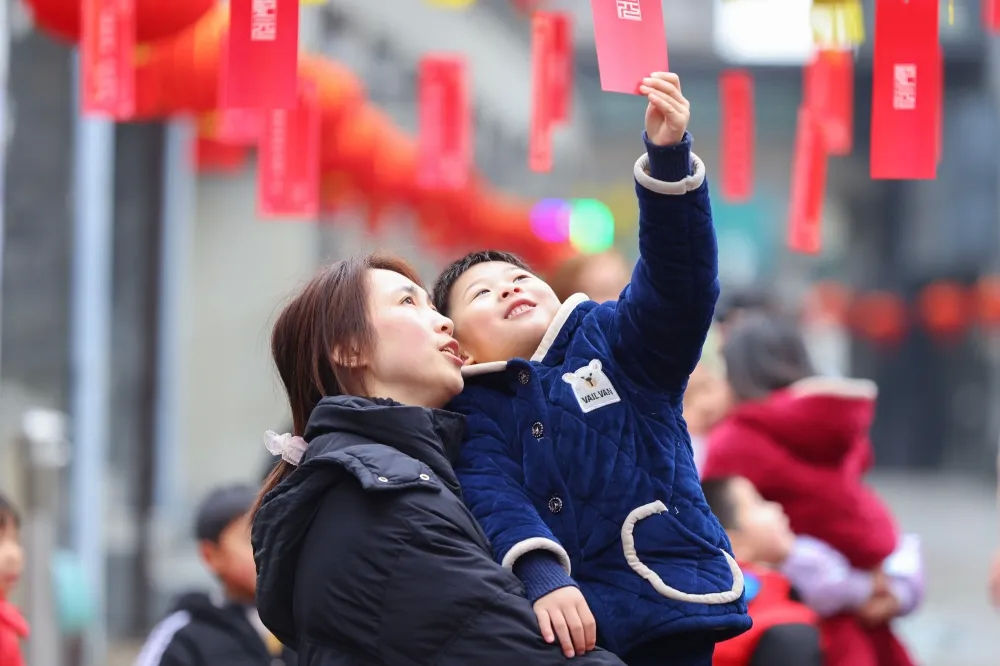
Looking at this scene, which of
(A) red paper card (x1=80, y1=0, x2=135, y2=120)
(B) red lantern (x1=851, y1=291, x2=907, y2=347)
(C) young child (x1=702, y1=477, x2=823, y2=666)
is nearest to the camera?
(C) young child (x1=702, y1=477, x2=823, y2=666)

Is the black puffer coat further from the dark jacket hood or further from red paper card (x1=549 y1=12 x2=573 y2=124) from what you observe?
red paper card (x1=549 y1=12 x2=573 y2=124)

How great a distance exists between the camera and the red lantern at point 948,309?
30453 mm

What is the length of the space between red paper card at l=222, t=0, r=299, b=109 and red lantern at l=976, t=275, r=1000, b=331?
22210mm

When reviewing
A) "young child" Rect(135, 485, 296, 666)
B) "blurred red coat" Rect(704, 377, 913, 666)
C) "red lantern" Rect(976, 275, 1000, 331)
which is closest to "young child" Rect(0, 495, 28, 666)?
"young child" Rect(135, 485, 296, 666)

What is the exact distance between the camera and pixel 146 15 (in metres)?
5.54

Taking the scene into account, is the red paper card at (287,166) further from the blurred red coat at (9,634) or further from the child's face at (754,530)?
the child's face at (754,530)

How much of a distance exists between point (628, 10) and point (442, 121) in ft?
16.8

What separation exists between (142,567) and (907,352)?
2588 centimetres

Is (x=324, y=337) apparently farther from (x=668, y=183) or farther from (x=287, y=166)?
(x=287, y=166)

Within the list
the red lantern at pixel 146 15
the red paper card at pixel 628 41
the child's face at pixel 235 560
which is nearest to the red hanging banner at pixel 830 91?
the red lantern at pixel 146 15

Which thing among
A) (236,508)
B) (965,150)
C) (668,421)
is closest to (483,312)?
(668,421)

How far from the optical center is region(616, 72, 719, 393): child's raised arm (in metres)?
2.77

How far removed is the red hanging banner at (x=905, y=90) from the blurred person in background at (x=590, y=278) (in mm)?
1185

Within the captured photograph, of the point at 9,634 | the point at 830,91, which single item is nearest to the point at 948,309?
the point at 830,91
